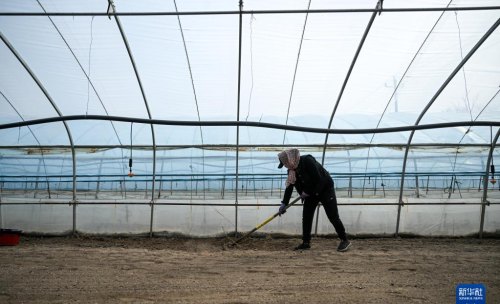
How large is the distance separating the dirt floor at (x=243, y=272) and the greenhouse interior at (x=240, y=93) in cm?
73

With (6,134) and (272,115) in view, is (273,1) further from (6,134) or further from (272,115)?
(6,134)

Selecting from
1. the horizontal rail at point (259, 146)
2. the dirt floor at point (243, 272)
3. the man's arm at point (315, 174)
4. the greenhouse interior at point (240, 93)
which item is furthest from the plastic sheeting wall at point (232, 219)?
the man's arm at point (315, 174)

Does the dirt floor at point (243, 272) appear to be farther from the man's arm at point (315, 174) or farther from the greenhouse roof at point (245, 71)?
the greenhouse roof at point (245, 71)

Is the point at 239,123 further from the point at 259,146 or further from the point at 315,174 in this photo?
the point at 315,174

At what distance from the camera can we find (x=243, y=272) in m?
4.54

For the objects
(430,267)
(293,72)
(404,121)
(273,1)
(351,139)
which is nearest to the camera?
(430,267)

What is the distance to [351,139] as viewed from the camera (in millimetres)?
8438

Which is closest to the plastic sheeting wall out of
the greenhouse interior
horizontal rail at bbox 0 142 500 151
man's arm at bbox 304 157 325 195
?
the greenhouse interior

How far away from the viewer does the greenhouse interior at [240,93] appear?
6.34m

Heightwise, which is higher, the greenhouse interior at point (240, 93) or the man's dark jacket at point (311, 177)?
the greenhouse interior at point (240, 93)

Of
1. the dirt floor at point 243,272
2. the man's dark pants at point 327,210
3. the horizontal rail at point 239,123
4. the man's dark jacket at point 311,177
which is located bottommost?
the dirt floor at point 243,272

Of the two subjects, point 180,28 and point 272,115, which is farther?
point 272,115

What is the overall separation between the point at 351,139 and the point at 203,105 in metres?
3.64

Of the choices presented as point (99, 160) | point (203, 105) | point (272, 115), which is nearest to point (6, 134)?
point (99, 160)
